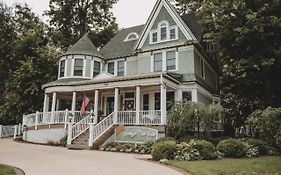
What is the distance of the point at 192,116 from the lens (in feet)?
49.7

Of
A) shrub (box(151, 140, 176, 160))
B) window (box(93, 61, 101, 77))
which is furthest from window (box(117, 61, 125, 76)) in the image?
shrub (box(151, 140, 176, 160))

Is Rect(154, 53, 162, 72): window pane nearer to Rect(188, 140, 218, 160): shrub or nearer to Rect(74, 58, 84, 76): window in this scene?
Rect(74, 58, 84, 76): window

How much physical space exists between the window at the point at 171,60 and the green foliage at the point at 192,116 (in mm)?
5880

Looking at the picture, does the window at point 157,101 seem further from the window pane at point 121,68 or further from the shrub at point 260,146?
the shrub at point 260,146

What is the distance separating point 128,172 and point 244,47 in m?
12.2

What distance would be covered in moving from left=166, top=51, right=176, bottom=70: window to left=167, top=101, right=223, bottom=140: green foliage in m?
5.88

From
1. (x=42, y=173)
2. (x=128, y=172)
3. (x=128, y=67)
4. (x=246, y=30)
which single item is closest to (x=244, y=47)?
(x=246, y=30)

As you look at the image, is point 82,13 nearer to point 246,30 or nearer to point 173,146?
point 246,30

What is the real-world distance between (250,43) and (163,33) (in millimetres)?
7646

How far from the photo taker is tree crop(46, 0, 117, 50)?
3769 cm

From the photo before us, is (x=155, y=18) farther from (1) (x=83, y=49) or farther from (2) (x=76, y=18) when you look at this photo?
(2) (x=76, y=18)

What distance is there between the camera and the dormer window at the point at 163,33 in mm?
21453

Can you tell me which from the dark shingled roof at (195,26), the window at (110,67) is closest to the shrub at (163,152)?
the dark shingled roof at (195,26)

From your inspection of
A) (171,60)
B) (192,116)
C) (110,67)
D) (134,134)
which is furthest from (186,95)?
(110,67)
